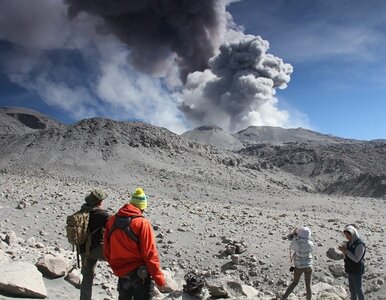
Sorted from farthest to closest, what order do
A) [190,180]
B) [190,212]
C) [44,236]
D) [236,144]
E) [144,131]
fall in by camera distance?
1. [236,144]
2. [144,131]
3. [190,180]
4. [190,212]
5. [44,236]

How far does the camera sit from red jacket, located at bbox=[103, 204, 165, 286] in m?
4.19

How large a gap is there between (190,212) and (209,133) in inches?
3249

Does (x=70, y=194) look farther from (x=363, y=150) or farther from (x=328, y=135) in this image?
(x=328, y=135)

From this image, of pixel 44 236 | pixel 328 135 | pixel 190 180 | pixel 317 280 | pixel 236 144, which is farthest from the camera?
pixel 328 135

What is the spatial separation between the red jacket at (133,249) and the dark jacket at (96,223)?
2.21 ft

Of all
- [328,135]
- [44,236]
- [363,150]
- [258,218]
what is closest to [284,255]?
[258,218]

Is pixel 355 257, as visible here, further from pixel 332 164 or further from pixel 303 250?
pixel 332 164

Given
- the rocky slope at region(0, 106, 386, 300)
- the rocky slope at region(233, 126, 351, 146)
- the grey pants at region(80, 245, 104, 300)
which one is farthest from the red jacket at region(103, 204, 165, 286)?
Answer: the rocky slope at region(233, 126, 351, 146)

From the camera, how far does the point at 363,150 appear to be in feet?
210

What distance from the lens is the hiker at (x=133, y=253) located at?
4.19 m

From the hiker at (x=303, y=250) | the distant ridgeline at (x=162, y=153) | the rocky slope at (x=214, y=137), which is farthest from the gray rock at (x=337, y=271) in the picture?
the rocky slope at (x=214, y=137)

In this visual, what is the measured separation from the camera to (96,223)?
5098 millimetres

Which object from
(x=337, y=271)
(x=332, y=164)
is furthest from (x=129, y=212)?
(x=332, y=164)

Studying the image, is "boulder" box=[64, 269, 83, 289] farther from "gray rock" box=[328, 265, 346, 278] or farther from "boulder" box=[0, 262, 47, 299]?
"gray rock" box=[328, 265, 346, 278]
